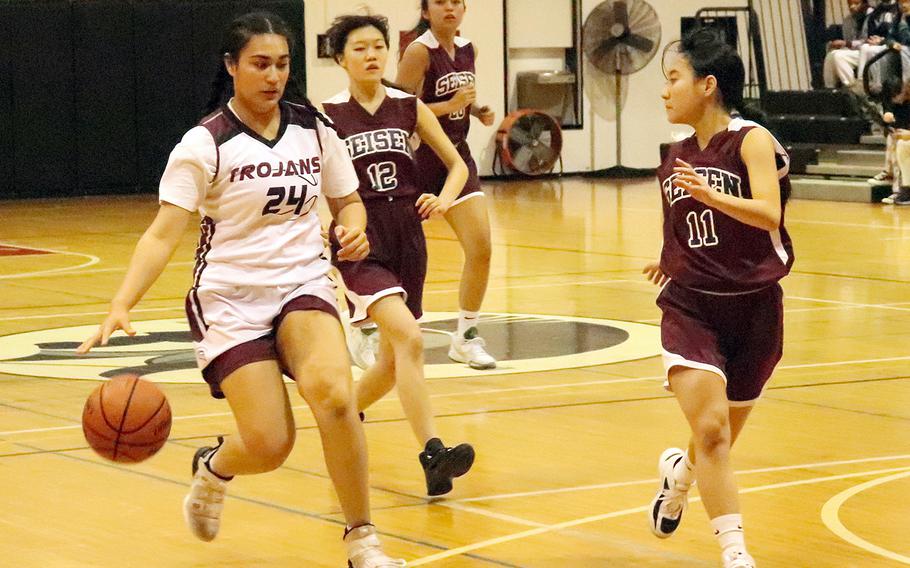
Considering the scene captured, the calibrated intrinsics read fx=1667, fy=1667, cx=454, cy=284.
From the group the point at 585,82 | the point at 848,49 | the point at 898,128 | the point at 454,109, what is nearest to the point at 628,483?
Result: the point at 454,109

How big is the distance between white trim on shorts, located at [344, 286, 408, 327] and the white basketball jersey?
50.2 inches

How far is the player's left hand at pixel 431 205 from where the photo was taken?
21.4ft

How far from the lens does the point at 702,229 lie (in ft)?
16.6

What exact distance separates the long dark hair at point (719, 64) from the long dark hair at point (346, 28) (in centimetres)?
173

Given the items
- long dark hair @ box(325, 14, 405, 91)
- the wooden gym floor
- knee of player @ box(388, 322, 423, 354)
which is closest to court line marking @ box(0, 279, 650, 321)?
the wooden gym floor

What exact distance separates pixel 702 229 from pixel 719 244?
7 cm

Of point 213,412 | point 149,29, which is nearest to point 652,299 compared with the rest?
point 213,412

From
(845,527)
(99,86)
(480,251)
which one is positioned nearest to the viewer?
(845,527)

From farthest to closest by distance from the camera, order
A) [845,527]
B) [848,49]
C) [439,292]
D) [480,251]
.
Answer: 1. [848,49]
2. [439,292]
3. [480,251]
4. [845,527]

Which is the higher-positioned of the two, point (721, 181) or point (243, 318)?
point (721, 181)

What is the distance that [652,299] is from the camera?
37.5 feet

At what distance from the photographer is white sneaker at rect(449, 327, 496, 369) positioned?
879 cm

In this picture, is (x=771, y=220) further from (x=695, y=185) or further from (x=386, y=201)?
(x=386, y=201)

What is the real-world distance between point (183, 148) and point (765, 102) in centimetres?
1892
